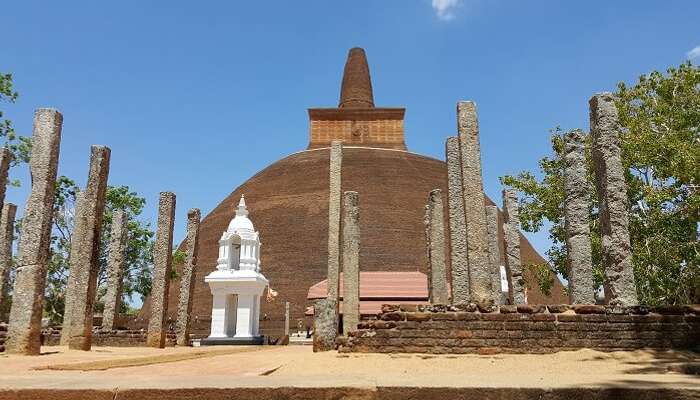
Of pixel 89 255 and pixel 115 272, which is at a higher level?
pixel 115 272

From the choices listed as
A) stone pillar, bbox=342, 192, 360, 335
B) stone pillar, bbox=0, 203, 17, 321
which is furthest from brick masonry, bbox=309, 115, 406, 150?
stone pillar, bbox=342, 192, 360, 335

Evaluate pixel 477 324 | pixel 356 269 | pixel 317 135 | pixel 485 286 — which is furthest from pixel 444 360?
pixel 317 135

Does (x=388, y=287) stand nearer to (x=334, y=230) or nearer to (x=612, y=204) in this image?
(x=334, y=230)

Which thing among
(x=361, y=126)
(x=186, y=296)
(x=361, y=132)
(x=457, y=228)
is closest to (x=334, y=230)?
(x=457, y=228)

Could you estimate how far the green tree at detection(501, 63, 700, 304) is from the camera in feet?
45.9

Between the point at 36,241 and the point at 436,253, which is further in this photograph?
Result: the point at 436,253

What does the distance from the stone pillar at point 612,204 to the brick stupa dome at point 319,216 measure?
2423cm

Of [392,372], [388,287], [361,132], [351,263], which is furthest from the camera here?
[361,132]

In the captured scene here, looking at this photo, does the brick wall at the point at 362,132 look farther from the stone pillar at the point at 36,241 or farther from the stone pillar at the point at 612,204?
the stone pillar at the point at 36,241

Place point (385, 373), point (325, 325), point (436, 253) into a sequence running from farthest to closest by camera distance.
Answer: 1. point (436, 253)
2. point (325, 325)
3. point (385, 373)

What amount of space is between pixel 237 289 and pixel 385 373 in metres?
15.3

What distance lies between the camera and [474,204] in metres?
10.7

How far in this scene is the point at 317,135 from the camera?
172ft

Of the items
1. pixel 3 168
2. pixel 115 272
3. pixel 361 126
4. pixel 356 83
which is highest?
pixel 356 83
